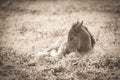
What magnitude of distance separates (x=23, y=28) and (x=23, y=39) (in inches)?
71.4

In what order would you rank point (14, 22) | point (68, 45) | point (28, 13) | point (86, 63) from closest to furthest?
1. point (86, 63)
2. point (68, 45)
3. point (14, 22)
4. point (28, 13)

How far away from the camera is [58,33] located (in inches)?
490

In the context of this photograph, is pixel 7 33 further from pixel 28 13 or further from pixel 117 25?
pixel 117 25

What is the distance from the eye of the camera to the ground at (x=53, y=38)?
801cm

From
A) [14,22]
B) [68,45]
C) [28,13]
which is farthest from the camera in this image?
[28,13]

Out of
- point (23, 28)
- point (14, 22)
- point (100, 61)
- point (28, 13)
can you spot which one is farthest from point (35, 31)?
point (100, 61)

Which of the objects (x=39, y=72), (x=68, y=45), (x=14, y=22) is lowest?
(x=39, y=72)

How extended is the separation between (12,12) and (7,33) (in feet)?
15.4

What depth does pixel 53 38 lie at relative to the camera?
11.8 m

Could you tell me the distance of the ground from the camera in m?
8.01

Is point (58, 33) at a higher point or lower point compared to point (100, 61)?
higher

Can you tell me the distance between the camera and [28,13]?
675 inches

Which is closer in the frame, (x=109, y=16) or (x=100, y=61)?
(x=100, y=61)

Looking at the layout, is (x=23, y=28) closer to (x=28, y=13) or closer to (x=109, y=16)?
(x=28, y=13)
